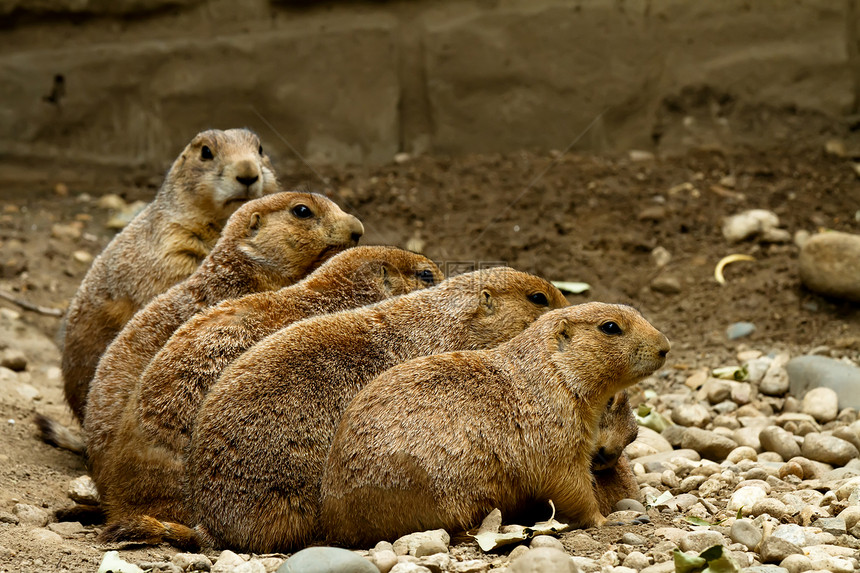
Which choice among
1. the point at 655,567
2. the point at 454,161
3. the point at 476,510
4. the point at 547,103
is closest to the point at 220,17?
the point at 454,161

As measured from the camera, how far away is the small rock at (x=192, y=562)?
429 cm

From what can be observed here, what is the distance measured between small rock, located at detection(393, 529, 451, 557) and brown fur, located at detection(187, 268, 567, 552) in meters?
0.54

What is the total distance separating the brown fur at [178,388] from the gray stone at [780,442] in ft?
8.33

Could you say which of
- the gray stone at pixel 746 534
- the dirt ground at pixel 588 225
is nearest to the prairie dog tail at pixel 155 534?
the gray stone at pixel 746 534

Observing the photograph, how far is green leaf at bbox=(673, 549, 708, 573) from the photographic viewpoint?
12.9ft

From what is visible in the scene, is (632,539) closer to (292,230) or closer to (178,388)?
(178,388)

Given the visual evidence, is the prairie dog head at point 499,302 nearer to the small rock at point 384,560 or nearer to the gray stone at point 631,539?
the gray stone at point 631,539

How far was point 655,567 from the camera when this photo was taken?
4039 mm

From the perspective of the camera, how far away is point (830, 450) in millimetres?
5648

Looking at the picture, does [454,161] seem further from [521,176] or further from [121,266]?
[121,266]

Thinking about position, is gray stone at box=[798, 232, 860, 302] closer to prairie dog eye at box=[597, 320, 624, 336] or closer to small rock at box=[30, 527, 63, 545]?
prairie dog eye at box=[597, 320, 624, 336]

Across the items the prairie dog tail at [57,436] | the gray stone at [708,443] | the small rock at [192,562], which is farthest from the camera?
the prairie dog tail at [57,436]

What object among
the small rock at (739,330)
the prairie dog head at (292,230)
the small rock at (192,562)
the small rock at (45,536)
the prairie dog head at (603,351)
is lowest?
the small rock at (739,330)

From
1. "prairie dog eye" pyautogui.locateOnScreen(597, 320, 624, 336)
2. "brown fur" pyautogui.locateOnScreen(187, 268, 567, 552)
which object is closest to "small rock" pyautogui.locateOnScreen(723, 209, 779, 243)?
"prairie dog eye" pyautogui.locateOnScreen(597, 320, 624, 336)
